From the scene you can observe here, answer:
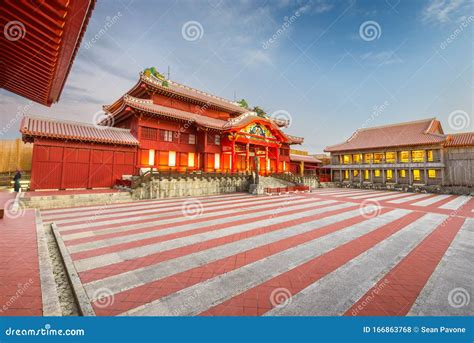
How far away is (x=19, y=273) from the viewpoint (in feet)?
11.3

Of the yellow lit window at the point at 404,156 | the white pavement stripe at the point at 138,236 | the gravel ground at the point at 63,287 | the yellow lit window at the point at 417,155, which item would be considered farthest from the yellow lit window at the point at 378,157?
the gravel ground at the point at 63,287

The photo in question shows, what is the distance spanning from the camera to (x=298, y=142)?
28.3 meters

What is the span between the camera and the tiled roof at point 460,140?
21.2 meters

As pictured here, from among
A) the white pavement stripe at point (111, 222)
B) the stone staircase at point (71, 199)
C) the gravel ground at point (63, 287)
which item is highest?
the stone staircase at point (71, 199)

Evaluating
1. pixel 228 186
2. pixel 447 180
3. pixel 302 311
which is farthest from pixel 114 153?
pixel 447 180

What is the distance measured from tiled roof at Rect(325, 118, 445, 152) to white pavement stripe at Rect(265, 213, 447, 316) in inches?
1019

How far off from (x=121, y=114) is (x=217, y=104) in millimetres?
9632

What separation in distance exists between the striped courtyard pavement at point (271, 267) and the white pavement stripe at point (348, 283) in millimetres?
16

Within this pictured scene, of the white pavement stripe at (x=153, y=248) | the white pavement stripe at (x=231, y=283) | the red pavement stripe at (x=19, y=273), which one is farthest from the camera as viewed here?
the white pavement stripe at (x=153, y=248)

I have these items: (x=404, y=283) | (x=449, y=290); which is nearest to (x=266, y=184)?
(x=404, y=283)

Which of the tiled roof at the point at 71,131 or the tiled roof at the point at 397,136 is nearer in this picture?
→ the tiled roof at the point at 71,131

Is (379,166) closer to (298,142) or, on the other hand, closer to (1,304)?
(298,142)

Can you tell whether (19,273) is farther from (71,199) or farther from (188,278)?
(71,199)

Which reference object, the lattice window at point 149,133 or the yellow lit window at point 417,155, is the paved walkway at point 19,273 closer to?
the lattice window at point 149,133
